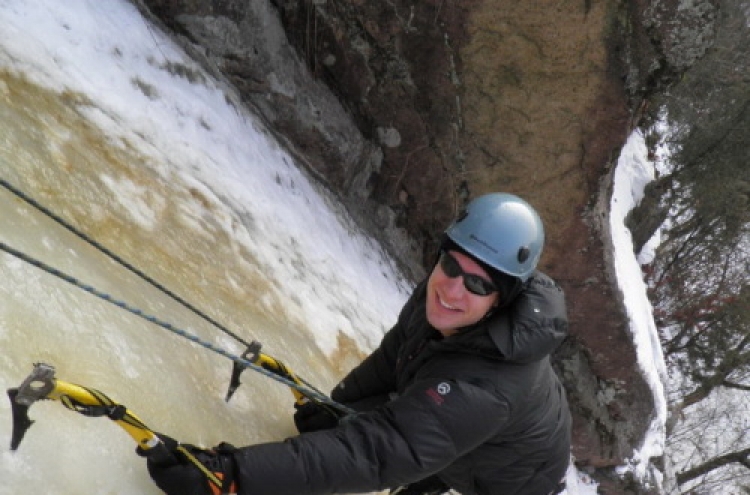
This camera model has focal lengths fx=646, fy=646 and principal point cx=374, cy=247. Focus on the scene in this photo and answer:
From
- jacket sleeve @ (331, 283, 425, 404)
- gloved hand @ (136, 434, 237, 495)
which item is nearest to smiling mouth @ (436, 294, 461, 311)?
jacket sleeve @ (331, 283, 425, 404)

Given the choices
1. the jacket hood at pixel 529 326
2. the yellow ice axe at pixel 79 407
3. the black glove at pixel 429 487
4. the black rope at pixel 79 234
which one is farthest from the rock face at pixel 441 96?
the yellow ice axe at pixel 79 407

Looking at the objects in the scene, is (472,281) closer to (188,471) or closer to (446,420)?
(446,420)

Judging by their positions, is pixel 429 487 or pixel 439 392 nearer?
pixel 439 392

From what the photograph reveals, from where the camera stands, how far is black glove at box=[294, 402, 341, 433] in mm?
3004

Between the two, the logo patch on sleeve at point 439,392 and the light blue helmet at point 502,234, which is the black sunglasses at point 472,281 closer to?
the light blue helmet at point 502,234

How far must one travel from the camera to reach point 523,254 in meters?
2.49

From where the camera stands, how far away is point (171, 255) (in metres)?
3.24

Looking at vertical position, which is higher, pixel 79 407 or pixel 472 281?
pixel 472 281

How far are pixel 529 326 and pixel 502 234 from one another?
0.37 metres

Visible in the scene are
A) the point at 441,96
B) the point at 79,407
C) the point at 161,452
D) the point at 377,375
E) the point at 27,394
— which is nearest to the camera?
the point at 27,394

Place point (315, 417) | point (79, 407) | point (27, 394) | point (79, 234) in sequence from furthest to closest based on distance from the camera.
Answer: point (315, 417)
point (79, 234)
point (79, 407)
point (27, 394)

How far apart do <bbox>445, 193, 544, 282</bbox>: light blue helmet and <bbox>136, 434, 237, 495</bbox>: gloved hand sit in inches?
46.6

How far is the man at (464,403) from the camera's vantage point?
86.7 inches

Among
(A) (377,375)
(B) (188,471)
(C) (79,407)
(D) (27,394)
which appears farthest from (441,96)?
(D) (27,394)
